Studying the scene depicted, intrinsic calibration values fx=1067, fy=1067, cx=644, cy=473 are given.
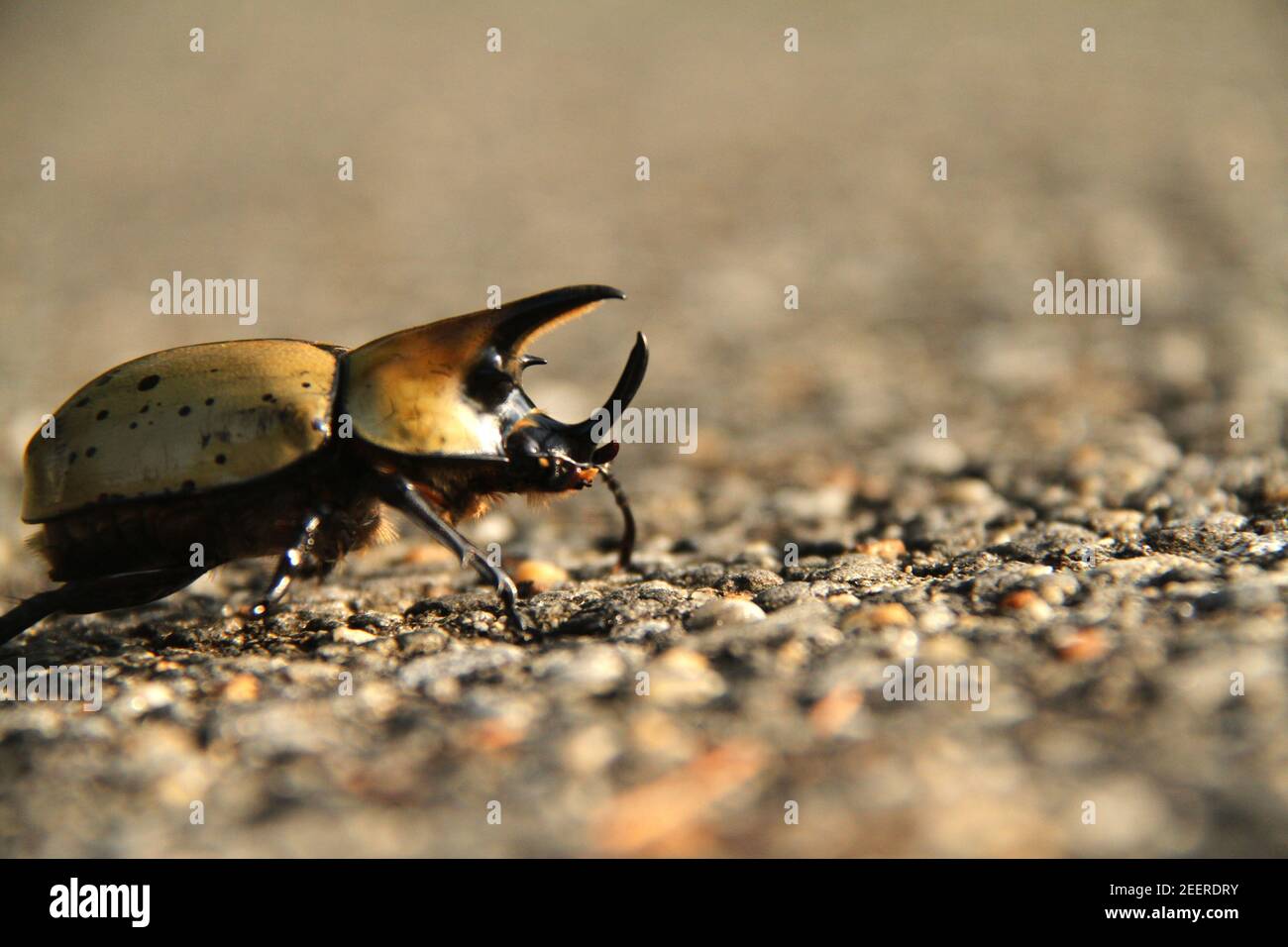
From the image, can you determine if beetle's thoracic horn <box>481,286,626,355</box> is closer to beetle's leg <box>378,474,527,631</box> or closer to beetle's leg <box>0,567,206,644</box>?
beetle's leg <box>378,474,527,631</box>

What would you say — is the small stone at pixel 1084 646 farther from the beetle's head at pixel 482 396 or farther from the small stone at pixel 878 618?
the beetle's head at pixel 482 396

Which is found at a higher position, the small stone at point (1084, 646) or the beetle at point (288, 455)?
the beetle at point (288, 455)

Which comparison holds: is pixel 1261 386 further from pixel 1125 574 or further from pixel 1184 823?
pixel 1184 823

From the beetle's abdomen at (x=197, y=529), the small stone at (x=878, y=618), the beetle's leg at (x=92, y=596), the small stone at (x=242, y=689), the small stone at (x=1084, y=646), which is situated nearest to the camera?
the small stone at (x=1084, y=646)

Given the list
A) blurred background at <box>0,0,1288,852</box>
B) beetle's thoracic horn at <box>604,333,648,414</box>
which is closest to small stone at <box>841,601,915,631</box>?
beetle's thoracic horn at <box>604,333,648,414</box>

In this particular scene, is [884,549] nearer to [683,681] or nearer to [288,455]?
[683,681]

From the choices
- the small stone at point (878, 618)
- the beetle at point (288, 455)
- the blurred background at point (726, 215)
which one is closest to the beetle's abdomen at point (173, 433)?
the beetle at point (288, 455)
